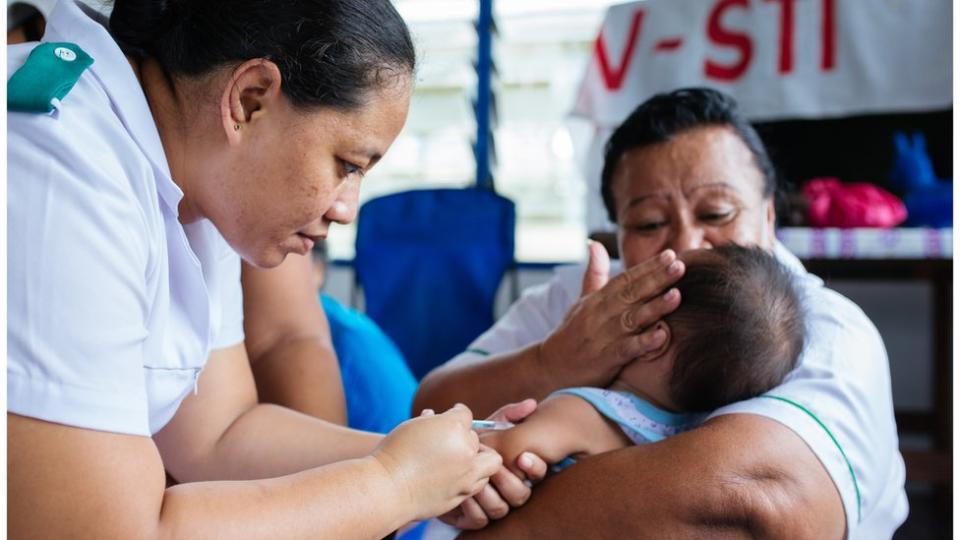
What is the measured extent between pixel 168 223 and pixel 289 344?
587 millimetres

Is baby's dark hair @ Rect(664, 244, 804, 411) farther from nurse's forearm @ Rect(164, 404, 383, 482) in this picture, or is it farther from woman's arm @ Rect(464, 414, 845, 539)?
nurse's forearm @ Rect(164, 404, 383, 482)

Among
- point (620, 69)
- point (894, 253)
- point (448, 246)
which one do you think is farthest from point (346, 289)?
point (894, 253)

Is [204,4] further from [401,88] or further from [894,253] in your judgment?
[894,253]

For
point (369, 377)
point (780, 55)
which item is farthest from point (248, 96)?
point (780, 55)

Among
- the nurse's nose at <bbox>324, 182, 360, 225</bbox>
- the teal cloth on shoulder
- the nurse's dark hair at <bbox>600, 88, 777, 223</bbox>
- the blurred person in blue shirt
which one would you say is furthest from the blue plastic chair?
the teal cloth on shoulder

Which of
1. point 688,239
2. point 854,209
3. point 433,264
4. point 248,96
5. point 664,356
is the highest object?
point 248,96

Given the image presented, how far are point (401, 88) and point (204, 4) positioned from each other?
0.71 ft

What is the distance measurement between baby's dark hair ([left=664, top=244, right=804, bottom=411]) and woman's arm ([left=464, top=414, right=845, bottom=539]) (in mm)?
126

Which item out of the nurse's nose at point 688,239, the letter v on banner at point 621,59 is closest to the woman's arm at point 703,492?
the nurse's nose at point 688,239

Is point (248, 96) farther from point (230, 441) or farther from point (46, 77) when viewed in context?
point (230, 441)

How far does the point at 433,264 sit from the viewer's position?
3410 mm

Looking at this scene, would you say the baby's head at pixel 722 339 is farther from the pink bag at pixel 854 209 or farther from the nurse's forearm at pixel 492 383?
the pink bag at pixel 854 209

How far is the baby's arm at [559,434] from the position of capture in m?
1.11

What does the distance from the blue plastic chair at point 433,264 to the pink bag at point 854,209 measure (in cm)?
112
